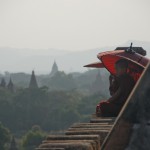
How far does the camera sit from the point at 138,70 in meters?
6.65

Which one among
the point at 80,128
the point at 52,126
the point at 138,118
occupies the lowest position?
the point at 52,126

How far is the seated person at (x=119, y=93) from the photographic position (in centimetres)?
659

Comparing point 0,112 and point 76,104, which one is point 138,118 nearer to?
point 0,112

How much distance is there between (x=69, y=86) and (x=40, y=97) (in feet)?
246

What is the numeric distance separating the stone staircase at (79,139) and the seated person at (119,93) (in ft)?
2.91

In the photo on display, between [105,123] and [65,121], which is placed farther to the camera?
[65,121]

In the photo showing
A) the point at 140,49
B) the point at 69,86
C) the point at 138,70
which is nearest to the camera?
the point at 138,70

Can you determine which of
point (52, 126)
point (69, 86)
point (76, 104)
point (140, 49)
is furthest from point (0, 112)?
point (140, 49)

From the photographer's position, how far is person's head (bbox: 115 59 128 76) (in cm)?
657

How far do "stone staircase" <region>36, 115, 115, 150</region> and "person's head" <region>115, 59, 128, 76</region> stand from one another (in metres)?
0.94

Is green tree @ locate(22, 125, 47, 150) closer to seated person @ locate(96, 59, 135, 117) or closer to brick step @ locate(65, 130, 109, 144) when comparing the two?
seated person @ locate(96, 59, 135, 117)

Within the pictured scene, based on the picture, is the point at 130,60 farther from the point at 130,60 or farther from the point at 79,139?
the point at 79,139

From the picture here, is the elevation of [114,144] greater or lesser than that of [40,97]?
greater

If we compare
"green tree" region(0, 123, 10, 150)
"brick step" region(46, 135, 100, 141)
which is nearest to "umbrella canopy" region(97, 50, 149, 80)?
"brick step" region(46, 135, 100, 141)
